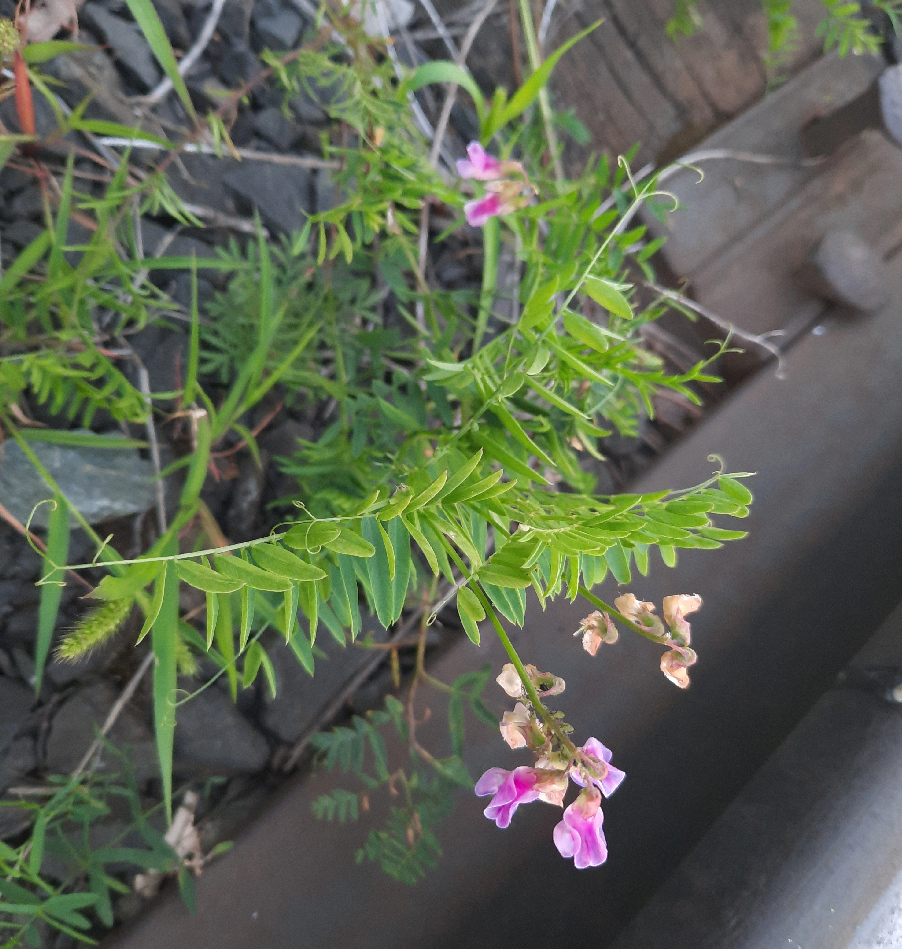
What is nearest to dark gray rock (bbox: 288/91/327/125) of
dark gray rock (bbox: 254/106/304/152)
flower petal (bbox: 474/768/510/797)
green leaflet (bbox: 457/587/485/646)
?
dark gray rock (bbox: 254/106/304/152)

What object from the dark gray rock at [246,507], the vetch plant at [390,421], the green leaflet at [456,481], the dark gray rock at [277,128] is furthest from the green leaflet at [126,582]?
the dark gray rock at [277,128]

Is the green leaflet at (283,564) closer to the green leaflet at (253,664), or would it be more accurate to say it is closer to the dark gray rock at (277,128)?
the green leaflet at (253,664)

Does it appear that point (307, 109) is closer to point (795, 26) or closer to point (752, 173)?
point (752, 173)

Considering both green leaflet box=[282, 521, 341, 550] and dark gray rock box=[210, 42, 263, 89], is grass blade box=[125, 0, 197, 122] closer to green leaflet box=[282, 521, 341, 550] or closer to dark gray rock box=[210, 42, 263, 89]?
dark gray rock box=[210, 42, 263, 89]

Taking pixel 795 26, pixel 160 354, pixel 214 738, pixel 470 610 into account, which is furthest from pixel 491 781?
pixel 795 26

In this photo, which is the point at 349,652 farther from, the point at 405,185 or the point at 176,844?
the point at 405,185

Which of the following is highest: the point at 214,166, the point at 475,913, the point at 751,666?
the point at 214,166

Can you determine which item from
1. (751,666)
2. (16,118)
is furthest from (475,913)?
(16,118)
